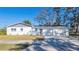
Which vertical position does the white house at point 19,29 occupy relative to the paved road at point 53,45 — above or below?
above

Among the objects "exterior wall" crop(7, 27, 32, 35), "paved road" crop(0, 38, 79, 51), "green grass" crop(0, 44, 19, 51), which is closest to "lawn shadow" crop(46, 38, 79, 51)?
"paved road" crop(0, 38, 79, 51)

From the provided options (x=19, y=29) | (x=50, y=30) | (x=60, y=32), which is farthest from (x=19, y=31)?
(x=60, y=32)

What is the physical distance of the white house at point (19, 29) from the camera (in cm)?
268

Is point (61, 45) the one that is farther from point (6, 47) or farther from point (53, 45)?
point (6, 47)

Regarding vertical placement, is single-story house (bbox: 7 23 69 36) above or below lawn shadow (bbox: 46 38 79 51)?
above

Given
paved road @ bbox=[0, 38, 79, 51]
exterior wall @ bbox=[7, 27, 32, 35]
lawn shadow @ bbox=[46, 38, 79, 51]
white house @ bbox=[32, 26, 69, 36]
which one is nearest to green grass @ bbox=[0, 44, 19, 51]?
paved road @ bbox=[0, 38, 79, 51]

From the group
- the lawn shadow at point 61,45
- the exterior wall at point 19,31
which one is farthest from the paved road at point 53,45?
the exterior wall at point 19,31

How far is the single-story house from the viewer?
2688 millimetres

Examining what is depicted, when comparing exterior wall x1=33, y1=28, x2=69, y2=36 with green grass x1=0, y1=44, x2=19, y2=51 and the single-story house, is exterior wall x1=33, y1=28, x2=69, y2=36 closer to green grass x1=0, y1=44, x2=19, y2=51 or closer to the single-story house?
the single-story house

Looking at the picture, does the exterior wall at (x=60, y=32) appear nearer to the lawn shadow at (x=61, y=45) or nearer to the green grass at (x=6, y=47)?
the lawn shadow at (x=61, y=45)

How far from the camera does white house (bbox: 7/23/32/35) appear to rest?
106 inches
